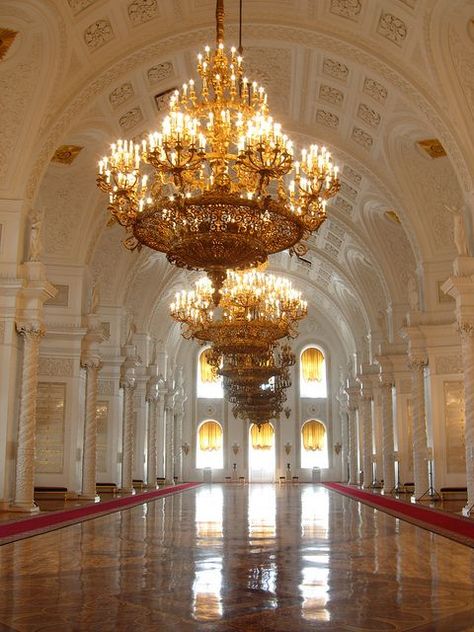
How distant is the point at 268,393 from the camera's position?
24.2m

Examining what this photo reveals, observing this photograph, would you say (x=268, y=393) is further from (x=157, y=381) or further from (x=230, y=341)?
(x=230, y=341)

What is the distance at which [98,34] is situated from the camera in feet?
44.2

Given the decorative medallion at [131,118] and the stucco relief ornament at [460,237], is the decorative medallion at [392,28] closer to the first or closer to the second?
the stucco relief ornament at [460,237]

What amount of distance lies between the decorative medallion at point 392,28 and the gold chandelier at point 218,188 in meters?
4.45

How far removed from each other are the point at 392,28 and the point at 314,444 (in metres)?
26.4

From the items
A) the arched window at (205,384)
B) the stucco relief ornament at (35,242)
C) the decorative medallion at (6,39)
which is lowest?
the arched window at (205,384)

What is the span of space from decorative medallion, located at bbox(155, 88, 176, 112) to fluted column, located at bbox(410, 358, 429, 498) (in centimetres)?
802

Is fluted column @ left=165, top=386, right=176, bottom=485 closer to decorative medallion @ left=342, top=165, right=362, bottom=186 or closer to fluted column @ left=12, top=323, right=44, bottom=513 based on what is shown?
decorative medallion @ left=342, top=165, right=362, bottom=186

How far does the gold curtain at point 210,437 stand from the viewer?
37.2 m

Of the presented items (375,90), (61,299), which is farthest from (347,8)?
(61,299)

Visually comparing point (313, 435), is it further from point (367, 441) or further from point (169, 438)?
point (367, 441)

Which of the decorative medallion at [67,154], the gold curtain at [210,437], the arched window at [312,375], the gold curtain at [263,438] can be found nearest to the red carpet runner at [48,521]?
the decorative medallion at [67,154]

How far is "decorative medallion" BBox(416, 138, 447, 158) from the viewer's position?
15.6m

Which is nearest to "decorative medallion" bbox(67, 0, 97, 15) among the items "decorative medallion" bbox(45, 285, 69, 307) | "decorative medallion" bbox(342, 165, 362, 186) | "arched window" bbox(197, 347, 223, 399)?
"decorative medallion" bbox(45, 285, 69, 307)
